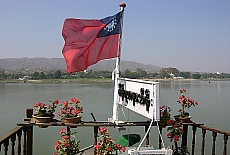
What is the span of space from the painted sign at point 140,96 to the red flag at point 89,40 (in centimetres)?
62

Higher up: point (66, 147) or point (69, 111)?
point (69, 111)

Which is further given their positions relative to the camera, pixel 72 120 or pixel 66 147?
pixel 72 120

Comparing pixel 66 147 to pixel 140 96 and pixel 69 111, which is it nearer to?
pixel 69 111

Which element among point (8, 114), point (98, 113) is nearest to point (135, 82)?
point (98, 113)

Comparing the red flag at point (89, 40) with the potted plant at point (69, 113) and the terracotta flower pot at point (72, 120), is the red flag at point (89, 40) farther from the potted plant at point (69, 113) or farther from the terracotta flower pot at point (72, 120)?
the terracotta flower pot at point (72, 120)

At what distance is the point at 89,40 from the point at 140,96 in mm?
1611

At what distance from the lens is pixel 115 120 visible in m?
5.38

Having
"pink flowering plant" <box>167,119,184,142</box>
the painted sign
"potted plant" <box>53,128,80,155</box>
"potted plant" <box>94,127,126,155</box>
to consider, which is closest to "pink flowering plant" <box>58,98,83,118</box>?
"potted plant" <box>53,128,80,155</box>

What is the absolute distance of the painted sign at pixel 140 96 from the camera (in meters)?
4.03

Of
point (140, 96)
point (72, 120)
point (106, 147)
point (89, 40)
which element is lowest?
point (106, 147)

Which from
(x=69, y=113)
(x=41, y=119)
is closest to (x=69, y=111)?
(x=69, y=113)

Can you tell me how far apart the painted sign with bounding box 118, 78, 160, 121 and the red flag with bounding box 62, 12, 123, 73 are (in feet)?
2.02

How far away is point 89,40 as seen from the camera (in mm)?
5594

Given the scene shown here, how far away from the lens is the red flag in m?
5.55
